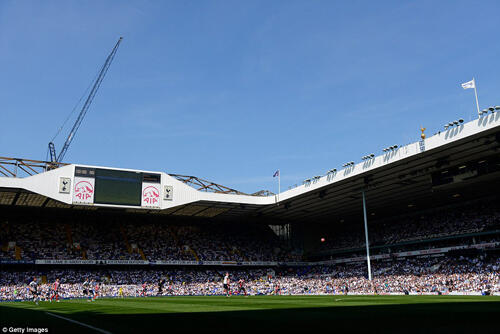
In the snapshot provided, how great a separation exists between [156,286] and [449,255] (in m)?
39.1

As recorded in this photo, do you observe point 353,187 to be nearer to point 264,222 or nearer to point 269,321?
point 264,222

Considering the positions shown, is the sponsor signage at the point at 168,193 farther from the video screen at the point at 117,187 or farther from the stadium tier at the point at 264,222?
the video screen at the point at 117,187

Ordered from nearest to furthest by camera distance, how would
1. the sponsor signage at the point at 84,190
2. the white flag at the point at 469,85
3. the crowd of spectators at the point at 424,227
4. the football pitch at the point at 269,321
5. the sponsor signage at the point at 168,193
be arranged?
the football pitch at the point at 269,321 → the white flag at the point at 469,85 → the sponsor signage at the point at 84,190 → the crowd of spectators at the point at 424,227 → the sponsor signage at the point at 168,193

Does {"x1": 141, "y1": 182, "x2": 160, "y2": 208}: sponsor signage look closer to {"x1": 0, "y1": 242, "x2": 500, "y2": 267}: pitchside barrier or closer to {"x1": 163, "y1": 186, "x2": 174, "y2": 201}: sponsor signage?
{"x1": 163, "y1": 186, "x2": 174, "y2": 201}: sponsor signage

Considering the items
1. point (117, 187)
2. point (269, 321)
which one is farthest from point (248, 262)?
point (269, 321)

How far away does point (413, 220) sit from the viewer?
66188 millimetres

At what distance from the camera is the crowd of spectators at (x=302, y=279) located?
4638 cm

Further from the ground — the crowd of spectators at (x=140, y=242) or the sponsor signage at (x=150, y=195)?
the sponsor signage at (x=150, y=195)

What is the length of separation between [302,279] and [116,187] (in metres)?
32.4

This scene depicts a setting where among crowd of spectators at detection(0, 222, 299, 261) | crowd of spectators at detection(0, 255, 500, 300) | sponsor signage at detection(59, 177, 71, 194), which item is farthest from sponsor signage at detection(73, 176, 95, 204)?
crowd of spectators at detection(0, 255, 500, 300)

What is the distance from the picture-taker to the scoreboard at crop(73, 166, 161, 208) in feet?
176

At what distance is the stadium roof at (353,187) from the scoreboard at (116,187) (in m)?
0.42

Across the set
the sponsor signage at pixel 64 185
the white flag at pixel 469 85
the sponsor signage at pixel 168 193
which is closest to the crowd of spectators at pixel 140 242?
the sponsor signage at pixel 64 185

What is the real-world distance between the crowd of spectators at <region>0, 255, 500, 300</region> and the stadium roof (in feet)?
29.6
